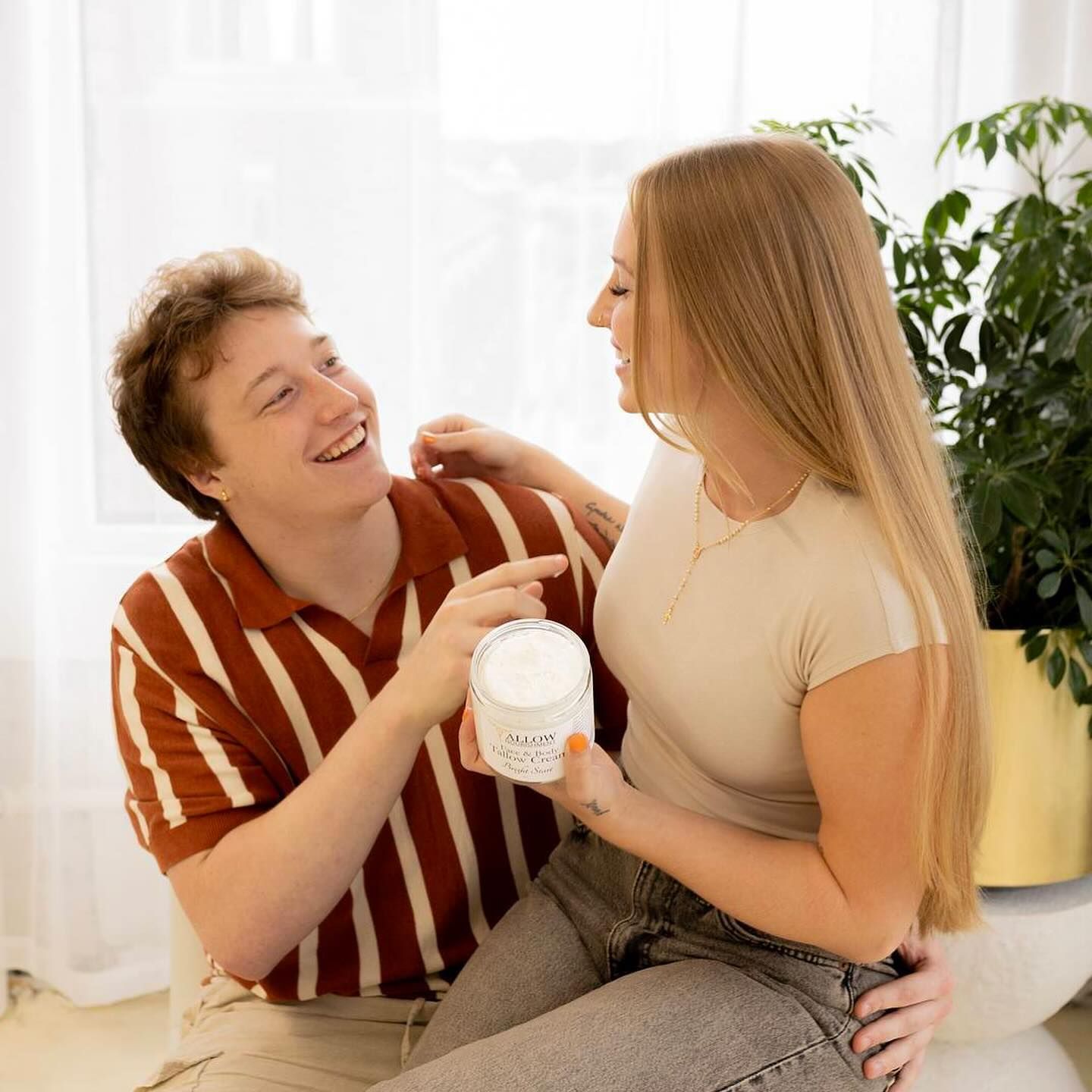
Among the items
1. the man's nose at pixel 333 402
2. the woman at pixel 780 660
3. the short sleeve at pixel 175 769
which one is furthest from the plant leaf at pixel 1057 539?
the short sleeve at pixel 175 769

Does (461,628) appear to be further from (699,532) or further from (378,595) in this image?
(378,595)

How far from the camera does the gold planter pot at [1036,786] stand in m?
1.58

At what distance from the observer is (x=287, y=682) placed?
134cm

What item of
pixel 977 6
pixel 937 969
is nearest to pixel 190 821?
pixel 937 969

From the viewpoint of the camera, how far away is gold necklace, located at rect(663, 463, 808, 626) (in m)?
1.08

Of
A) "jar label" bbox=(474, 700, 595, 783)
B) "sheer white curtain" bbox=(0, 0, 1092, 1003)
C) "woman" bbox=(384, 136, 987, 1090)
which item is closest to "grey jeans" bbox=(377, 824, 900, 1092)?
"woman" bbox=(384, 136, 987, 1090)

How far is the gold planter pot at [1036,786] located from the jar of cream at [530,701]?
2.72 feet

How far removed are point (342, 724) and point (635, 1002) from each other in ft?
1.55

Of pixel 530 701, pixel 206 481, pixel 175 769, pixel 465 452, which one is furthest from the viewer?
pixel 465 452

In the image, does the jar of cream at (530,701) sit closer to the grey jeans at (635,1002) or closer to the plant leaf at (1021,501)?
the grey jeans at (635,1002)

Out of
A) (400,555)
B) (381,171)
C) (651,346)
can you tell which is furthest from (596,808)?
(381,171)

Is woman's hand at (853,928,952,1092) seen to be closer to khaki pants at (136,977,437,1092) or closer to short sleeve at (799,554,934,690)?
short sleeve at (799,554,934,690)

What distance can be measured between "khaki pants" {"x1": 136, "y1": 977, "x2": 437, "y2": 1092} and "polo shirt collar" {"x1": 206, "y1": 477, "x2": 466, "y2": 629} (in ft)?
1.43

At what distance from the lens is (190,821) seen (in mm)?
1242
